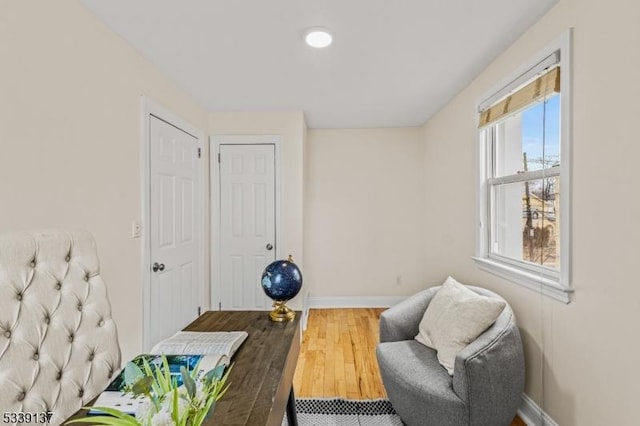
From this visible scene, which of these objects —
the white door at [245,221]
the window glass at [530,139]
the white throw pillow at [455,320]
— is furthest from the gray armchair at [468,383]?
the white door at [245,221]

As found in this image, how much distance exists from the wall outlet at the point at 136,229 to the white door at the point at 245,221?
4.30 feet

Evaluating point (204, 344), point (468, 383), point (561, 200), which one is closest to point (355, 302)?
point (468, 383)

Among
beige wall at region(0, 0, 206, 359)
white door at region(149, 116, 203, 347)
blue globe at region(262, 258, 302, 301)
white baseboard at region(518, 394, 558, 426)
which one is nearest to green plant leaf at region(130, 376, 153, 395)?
blue globe at region(262, 258, 302, 301)

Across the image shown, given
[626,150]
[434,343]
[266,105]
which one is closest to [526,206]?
[626,150]

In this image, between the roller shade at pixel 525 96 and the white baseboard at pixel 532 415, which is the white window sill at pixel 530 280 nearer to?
the white baseboard at pixel 532 415

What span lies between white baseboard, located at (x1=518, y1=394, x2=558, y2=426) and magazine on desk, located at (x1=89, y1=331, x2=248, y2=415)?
68.3 inches

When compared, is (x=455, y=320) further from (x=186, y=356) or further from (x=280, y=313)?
(x=186, y=356)

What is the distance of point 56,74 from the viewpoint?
62.6 inches

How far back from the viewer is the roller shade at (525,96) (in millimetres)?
1763

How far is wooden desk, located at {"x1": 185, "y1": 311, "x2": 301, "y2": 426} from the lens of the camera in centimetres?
95

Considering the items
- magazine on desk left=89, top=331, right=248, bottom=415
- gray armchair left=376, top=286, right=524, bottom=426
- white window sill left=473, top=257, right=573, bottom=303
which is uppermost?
white window sill left=473, top=257, right=573, bottom=303

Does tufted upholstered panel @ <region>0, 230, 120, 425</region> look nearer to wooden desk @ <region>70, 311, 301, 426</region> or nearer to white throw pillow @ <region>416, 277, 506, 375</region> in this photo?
wooden desk @ <region>70, 311, 301, 426</region>

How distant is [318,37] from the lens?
202 centimetres

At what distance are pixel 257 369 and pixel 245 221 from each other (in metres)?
2.48
